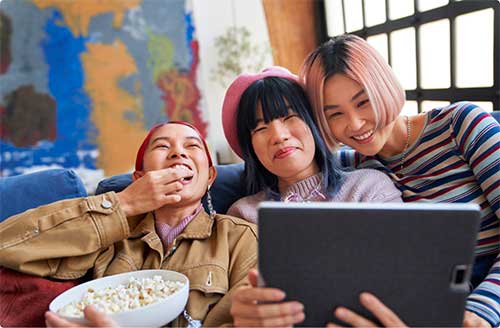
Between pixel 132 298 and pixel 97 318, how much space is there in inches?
5.1

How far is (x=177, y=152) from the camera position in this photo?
50.4 inches

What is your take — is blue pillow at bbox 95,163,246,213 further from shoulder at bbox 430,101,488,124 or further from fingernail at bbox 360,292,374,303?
fingernail at bbox 360,292,374,303

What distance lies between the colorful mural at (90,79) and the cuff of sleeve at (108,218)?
8.66 feet

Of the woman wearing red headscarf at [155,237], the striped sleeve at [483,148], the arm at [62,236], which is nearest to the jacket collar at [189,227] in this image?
the woman wearing red headscarf at [155,237]

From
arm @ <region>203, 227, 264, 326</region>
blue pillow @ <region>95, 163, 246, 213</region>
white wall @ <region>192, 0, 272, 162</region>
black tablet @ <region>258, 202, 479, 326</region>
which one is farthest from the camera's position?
white wall @ <region>192, 0, 272, 162</region>

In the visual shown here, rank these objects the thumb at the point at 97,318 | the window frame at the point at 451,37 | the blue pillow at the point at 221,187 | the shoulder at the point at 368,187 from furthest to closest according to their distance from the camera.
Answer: the window frame at the point at 451,37
the blue pillow at the point at 221,187
the shoulder at the point at 368,187
the thumb at the point at 97,318

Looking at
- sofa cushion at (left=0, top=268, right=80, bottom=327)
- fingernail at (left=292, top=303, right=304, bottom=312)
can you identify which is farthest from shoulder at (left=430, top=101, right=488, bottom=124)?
sofa cushion at (left=0, top=268, right=80, bottom=327)

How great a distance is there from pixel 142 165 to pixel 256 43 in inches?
114

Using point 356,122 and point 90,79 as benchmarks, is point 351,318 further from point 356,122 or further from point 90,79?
point 90,79

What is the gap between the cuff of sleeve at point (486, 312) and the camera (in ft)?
2.96

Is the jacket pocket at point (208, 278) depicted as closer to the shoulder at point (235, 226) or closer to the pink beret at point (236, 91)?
the shoulder at point (235, 226)

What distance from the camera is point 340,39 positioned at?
1243 mm

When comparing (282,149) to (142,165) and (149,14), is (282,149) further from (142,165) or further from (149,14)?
(149,14)

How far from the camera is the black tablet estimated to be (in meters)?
0.62
